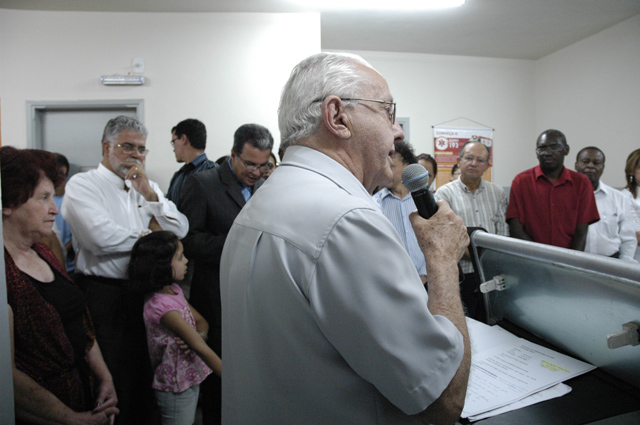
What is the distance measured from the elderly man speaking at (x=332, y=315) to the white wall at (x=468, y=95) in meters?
4.62

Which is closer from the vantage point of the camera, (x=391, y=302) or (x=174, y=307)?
(x=391, y=302)

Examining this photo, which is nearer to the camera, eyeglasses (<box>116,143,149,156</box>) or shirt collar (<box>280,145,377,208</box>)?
shirt collar (<box>280,145,377,208</box>)

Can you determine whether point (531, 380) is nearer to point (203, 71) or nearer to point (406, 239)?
point (406, 239)

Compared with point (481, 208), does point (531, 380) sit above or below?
below

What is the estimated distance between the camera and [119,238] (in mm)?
2049

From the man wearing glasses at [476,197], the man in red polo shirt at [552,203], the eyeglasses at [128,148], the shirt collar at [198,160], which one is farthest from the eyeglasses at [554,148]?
the eyeglasses at [128,148]

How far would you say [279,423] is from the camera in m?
0.71

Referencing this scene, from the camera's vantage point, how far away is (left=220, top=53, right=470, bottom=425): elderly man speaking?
0.63m

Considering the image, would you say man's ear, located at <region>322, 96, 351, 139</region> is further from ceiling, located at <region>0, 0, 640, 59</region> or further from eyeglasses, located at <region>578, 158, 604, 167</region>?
eyeglasses, located at <region>578, 158, 604, 167</region>

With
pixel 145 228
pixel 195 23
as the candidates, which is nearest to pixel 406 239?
pixel 145 228

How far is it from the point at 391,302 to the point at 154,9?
3.94 metres

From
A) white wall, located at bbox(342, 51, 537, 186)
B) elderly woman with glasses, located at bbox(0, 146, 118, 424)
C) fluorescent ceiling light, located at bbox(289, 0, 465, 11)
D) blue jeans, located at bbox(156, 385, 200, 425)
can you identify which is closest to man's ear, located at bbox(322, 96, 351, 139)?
elderly woman with glasses, located at bbox(0, 146, 118, 424)

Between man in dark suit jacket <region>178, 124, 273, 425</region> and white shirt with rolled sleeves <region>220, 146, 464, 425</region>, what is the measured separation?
5.00 feet

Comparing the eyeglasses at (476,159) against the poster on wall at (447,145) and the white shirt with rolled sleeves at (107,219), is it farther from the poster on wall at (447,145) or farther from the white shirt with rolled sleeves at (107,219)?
the poster on wall at (447,145)
